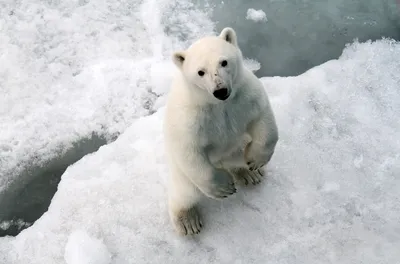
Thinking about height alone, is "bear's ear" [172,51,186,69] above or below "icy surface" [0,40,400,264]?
above

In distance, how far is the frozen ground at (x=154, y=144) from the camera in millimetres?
2820

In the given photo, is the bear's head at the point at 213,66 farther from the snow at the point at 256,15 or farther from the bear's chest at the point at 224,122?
the snow at the point at 256,15

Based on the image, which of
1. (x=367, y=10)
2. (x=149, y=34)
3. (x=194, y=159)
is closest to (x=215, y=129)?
(x=194, y=159)

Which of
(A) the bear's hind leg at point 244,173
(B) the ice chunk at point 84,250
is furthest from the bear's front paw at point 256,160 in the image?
(B) the ice chunk at point 84,250

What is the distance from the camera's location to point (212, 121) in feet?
7.98

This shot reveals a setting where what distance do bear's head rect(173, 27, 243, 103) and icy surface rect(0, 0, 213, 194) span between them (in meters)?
1.24

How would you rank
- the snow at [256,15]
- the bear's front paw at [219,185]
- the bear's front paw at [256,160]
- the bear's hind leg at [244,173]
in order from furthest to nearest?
1. the snow at [256,15]
2. the bear's hind leg at [244,173]
3. the bear's front paw at [256,160]
4. the bear's front paw at [219,185]

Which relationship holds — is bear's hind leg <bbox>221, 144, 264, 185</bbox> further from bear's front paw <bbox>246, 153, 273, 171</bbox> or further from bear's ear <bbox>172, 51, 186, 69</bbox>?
bear's ear <bbox>172, 51, 186, 69</bbox>

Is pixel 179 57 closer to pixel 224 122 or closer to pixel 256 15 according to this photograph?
pixel 224 122

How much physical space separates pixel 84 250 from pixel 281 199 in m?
1.14

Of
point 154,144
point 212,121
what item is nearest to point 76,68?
point 154,144

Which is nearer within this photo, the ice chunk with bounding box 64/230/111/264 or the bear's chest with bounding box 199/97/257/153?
the bear's chest with bounding box 199/97/257/153

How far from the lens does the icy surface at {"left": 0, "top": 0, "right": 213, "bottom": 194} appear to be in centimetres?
337

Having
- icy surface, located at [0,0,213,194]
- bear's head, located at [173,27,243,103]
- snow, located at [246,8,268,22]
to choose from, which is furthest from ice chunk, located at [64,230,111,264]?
snow, located at [246,8,268,22]
